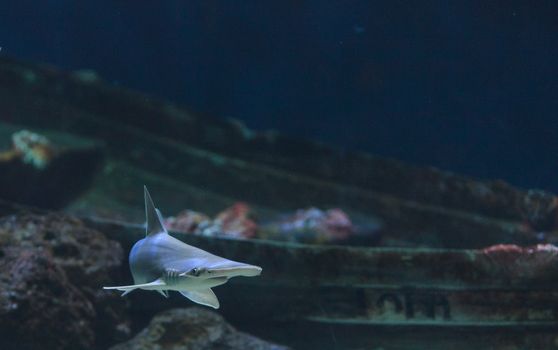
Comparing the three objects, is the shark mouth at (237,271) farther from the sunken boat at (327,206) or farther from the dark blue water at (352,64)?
the dark blue water at (352,64)

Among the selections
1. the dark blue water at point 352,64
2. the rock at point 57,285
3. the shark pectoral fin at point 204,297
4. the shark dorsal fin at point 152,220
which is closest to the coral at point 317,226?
the dark blue water at point 352,64

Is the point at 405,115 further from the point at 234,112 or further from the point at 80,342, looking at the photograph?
the point at 80,342

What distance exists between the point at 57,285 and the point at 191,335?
1.27 meters

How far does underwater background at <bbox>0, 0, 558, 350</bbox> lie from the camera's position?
163 inches

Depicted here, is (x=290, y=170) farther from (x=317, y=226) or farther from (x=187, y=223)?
(x=187, y=223)

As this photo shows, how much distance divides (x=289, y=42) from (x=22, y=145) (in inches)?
225

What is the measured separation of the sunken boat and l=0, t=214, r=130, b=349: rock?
0.29 metres

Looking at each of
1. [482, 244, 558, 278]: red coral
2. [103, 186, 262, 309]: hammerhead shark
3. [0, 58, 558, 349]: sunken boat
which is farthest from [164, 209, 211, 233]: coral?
[482, 244, 558, 278]: red coral

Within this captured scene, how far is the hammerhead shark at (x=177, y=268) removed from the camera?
2.30 metres

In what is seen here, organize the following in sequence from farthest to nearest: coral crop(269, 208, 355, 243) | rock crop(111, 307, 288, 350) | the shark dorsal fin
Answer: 1. coral crop(269, 208, 355, 243)
2. rock crop(111, 307, 288, 350)
3. the shark dorsal fin

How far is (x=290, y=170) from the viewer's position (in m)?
9.01

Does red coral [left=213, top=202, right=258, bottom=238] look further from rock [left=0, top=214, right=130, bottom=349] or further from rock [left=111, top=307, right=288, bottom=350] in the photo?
rock [left=111, top=307, right=288, bottom=350]

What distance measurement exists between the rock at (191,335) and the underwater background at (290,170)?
17 millimetres

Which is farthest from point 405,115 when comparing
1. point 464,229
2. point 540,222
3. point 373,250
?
point 373,250
